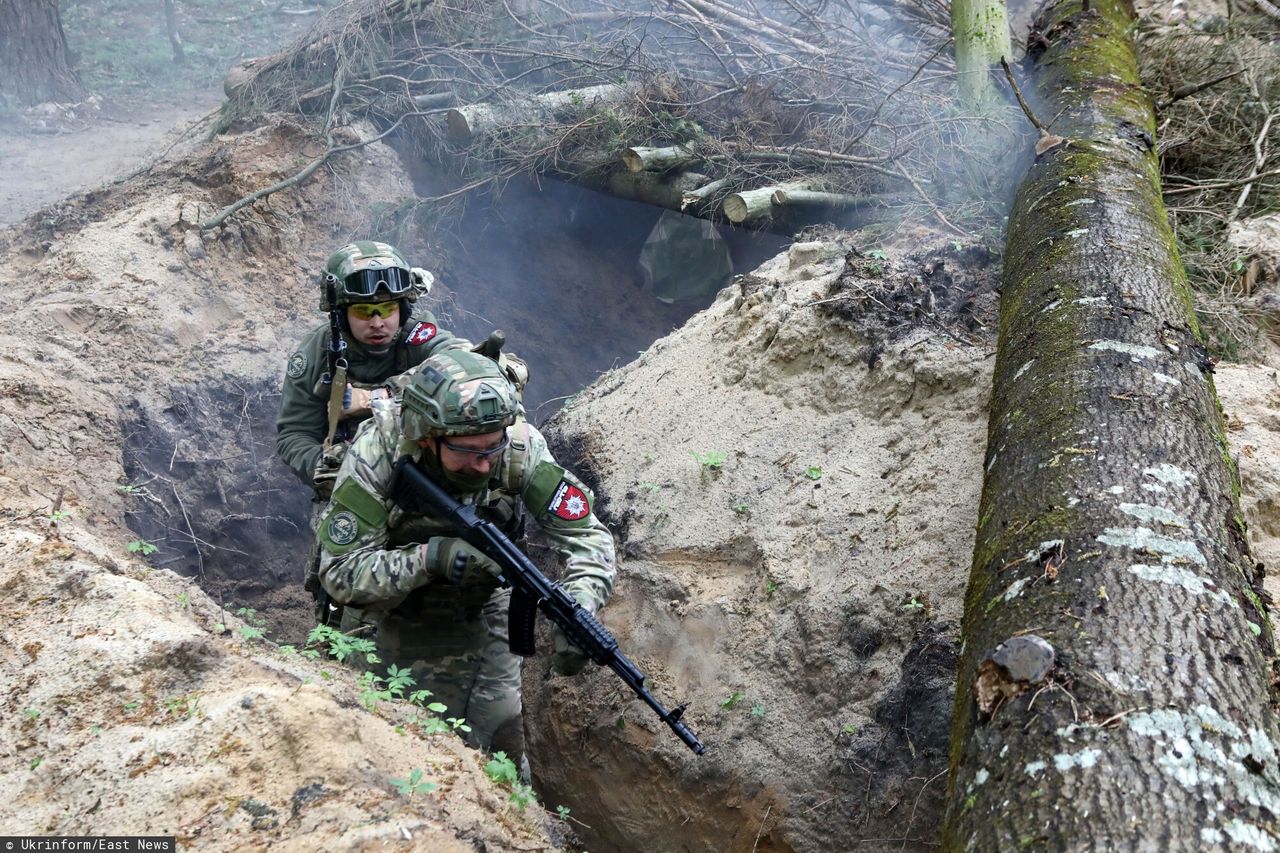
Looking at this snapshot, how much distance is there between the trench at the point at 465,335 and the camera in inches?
239

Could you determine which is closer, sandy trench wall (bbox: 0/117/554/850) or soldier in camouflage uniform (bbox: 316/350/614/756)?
sandy trench wall (bbox: 0/117/554/850)

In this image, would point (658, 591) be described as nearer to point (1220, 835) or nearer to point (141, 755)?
point (141, 755)

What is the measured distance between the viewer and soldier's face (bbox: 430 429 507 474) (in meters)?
3.86

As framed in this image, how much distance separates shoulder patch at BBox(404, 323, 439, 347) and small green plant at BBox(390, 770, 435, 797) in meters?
2.91

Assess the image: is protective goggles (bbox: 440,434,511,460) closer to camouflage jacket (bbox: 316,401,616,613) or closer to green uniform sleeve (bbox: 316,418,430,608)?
camouflage jacket (bbox: 316,401,616,613)

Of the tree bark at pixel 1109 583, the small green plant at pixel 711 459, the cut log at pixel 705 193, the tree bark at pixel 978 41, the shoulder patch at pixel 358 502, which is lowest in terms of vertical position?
the small green plant at pixel 711 459

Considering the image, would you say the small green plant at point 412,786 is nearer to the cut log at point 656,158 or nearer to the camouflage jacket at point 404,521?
the camouflage jacket at point 404,521

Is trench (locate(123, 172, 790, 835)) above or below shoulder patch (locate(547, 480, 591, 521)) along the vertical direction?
below

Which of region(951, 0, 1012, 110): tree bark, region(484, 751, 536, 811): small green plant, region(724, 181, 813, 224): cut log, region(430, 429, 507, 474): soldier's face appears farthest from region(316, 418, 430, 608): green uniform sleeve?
region(951, 0, 1012, 110): tree bark

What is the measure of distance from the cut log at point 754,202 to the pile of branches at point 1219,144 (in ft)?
7.53

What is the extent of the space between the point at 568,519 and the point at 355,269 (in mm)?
1785

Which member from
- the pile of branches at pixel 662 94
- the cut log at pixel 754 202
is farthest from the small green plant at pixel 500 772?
the cut log at pixel 754 202

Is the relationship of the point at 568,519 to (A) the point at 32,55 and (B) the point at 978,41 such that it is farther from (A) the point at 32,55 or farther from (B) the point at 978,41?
(A) the point at 32,55


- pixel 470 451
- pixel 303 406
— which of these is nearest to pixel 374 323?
pixel 303 406
